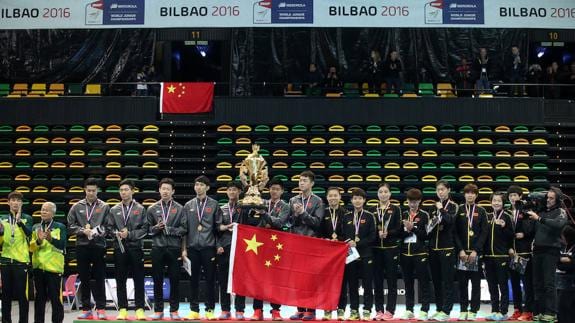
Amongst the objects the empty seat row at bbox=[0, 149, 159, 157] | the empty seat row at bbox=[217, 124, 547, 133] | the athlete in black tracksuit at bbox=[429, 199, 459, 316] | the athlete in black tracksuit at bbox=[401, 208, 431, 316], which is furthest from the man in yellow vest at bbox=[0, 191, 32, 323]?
the empty seat row at bbox=[217, 124, 547, 133]

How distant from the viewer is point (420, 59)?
22.9 meters

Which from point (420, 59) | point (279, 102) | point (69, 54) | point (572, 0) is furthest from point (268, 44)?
point (572, 0)

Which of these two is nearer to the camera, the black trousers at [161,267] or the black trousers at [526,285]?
the black trousers at [161,267]

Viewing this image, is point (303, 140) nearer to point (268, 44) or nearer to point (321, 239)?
point (268, 44)

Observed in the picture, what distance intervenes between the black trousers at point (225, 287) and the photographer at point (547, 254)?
447 cm

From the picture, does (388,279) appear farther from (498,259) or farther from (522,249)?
(522,249)

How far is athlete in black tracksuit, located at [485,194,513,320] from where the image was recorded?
38.0 feet

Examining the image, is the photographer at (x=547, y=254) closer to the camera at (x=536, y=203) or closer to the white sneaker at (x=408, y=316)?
the camera at (x=536, y=203)

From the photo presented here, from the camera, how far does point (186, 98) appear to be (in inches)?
Answer: 813

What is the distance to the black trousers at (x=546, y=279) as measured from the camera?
11320 millimetres

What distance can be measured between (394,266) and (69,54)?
14.8 m

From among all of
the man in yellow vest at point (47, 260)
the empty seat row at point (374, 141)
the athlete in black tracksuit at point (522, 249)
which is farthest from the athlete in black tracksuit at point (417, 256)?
the empty seat row at point (374, 141)

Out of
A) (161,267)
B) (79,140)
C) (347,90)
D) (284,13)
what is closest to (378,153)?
(347,90)

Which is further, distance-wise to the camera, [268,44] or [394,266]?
[268,44]
